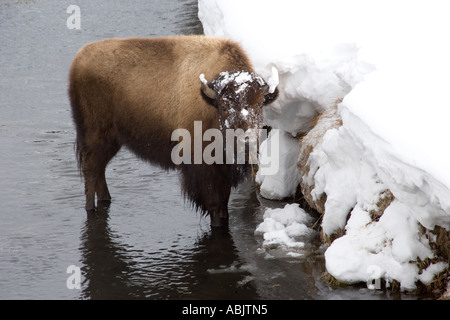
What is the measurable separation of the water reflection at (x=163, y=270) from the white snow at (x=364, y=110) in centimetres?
72

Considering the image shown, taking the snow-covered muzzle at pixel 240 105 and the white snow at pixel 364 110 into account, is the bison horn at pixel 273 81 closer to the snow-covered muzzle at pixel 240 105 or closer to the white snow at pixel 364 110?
the snow-covered muzzle at pixel 240 105

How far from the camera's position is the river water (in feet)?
21.1

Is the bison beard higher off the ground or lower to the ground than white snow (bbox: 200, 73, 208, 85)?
lower

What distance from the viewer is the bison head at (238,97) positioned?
7062mm

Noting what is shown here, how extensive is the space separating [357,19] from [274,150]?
74.8 inches

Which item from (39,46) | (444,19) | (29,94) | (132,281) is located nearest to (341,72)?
(444,19)

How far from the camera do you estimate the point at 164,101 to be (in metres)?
8.05

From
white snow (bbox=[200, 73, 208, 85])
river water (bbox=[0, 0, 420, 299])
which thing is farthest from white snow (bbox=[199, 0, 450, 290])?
white snow (bbox=[200, 73, 208, 85])

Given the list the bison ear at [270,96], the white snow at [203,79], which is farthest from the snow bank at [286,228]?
the white snow at [203,79]

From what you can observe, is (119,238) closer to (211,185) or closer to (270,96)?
(211,185)

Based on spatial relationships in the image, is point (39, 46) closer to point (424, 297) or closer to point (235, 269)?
point (235, 269)

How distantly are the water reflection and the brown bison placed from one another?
29.5 inches

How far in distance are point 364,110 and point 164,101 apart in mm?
2781

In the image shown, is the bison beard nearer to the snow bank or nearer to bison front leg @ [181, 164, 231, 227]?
bison front leg @ [181, 164, 231, 227]
